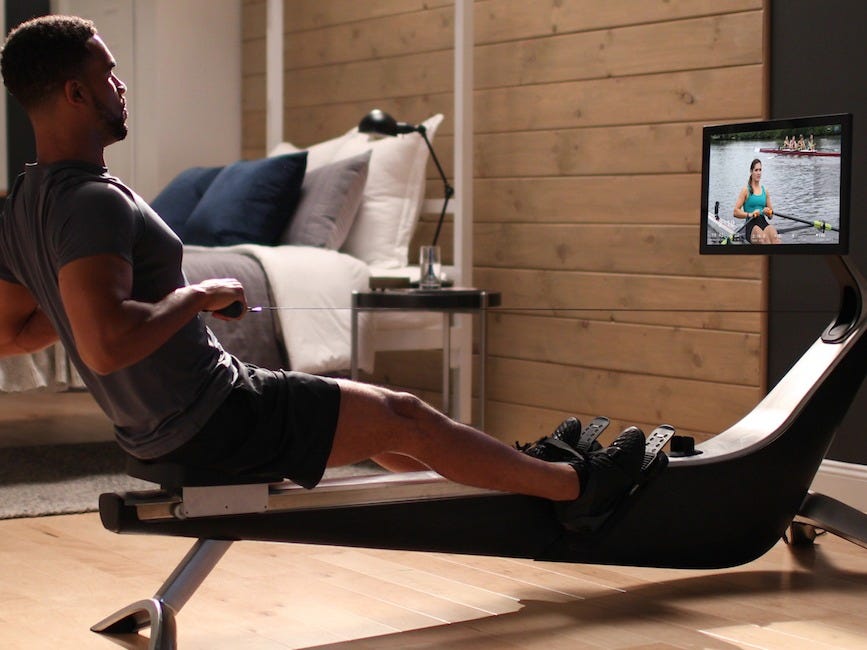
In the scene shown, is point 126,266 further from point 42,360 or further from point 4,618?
point 42,360

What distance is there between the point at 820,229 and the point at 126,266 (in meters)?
1.56

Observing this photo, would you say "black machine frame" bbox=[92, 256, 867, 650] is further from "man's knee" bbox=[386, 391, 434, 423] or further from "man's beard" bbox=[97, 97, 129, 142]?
"man's beard" bbox=[97, 97, 129, 142]

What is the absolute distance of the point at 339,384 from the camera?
6.81 ft

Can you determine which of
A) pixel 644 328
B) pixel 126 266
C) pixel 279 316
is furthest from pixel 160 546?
pixel 644 328

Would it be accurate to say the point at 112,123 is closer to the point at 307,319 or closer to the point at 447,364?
the point at 447,364

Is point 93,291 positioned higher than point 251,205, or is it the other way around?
point 251,205

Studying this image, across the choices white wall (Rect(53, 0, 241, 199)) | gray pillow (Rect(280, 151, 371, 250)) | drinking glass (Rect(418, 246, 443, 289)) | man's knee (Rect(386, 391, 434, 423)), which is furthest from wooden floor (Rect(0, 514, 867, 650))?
white wall (Rect(53, 0, 241, 199))

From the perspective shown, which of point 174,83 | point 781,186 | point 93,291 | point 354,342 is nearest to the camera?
point 93,291

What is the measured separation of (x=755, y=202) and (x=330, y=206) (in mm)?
1808

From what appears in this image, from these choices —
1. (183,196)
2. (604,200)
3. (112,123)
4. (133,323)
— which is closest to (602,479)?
Answer: (133,323)

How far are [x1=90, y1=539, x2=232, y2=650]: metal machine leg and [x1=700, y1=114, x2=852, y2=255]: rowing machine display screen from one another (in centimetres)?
132

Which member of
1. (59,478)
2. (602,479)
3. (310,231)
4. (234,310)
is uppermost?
(310,231)

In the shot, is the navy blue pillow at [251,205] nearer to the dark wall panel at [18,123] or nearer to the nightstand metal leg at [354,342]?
the nightstand metal leg at [354,342]

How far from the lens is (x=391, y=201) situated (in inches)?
168
